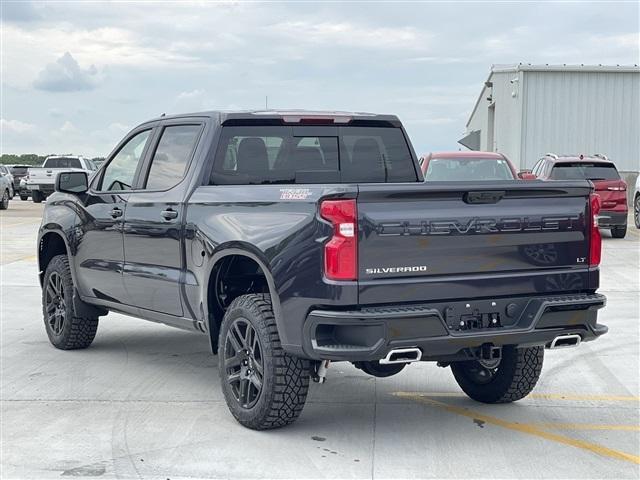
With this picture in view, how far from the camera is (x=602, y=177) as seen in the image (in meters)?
→ 21.3

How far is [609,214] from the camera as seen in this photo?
21031mm

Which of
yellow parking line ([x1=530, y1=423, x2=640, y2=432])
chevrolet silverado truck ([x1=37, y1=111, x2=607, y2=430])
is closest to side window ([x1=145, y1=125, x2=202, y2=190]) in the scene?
chevrolet silverado truck ([x1=37, y1=111, x2=607, y2=430])

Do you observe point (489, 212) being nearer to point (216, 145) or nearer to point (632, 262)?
point (216, 145)

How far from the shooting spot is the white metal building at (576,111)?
125 ft

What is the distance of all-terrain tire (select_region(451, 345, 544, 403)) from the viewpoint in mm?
6871

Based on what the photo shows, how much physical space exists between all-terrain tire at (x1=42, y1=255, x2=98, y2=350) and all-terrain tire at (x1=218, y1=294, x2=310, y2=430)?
2.85 m

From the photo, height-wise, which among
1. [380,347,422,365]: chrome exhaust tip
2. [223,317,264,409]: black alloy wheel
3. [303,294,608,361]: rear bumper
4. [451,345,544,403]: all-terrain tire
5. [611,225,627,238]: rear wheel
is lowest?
[611,225,627,238]: rear wheel

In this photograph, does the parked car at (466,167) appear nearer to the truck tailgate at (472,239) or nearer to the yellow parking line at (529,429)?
the yellow parking line at (529,429)

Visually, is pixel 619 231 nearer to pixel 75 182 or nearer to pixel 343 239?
pixel 75 182

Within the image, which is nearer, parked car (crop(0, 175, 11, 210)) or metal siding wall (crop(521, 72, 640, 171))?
parked car (crop(0, 175, 11, 210))

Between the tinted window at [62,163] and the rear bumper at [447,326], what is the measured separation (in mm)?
33942

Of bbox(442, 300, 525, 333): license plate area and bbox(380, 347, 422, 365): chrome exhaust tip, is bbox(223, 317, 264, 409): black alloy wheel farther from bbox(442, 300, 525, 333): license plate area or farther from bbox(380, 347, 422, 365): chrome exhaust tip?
bbox(442, 300, 525, 333): license plate area

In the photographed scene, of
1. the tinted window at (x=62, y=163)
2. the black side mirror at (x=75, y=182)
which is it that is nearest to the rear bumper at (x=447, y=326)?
the black side mirror at (x=75, y=182)

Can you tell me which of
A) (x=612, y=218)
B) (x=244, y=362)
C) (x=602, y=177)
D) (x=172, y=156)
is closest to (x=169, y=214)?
(x=172, y=156)
